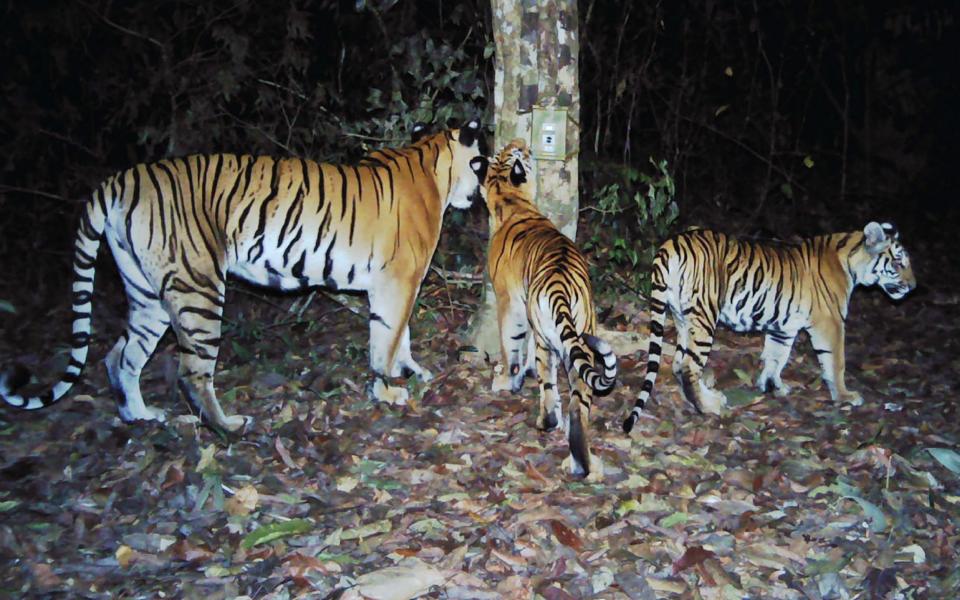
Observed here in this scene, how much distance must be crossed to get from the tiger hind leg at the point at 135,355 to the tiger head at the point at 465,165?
2.03 m

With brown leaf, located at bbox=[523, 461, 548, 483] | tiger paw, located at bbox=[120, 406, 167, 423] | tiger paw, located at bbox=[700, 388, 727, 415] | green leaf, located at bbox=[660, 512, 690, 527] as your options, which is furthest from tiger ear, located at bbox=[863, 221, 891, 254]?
tiger paw, located at bbox=[120, 406, 167, 423]

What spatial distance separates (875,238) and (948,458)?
1752 millimetres

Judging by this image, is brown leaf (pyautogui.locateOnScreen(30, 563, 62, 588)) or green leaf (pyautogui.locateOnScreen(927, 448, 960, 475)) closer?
brown leaf (pyautogui.locateOnScreen(30, 563, 62, 588))

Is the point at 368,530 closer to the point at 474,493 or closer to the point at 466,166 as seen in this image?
the point at 474,493

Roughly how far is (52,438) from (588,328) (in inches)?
122

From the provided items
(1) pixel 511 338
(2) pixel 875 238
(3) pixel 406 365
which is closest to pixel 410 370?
(3) pixel 406 365

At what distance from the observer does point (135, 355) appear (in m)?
5.66

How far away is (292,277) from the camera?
19.3ft

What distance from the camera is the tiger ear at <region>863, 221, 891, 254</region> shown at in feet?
20.1

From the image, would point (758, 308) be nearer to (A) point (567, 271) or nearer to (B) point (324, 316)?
(A) point (567, 271)

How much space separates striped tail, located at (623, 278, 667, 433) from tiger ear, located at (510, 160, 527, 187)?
0.99 meters

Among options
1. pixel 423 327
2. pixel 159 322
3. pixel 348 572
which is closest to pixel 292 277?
pixel 159 322

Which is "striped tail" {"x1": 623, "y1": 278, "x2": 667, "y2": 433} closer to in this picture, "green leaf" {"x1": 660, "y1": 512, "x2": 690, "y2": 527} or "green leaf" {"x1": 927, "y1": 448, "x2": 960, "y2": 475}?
"green leaf" {"x1": 660, "y1": 512, "x2": 690, "y2": 527}

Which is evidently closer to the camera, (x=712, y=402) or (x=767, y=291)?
(x=712, y=402)
